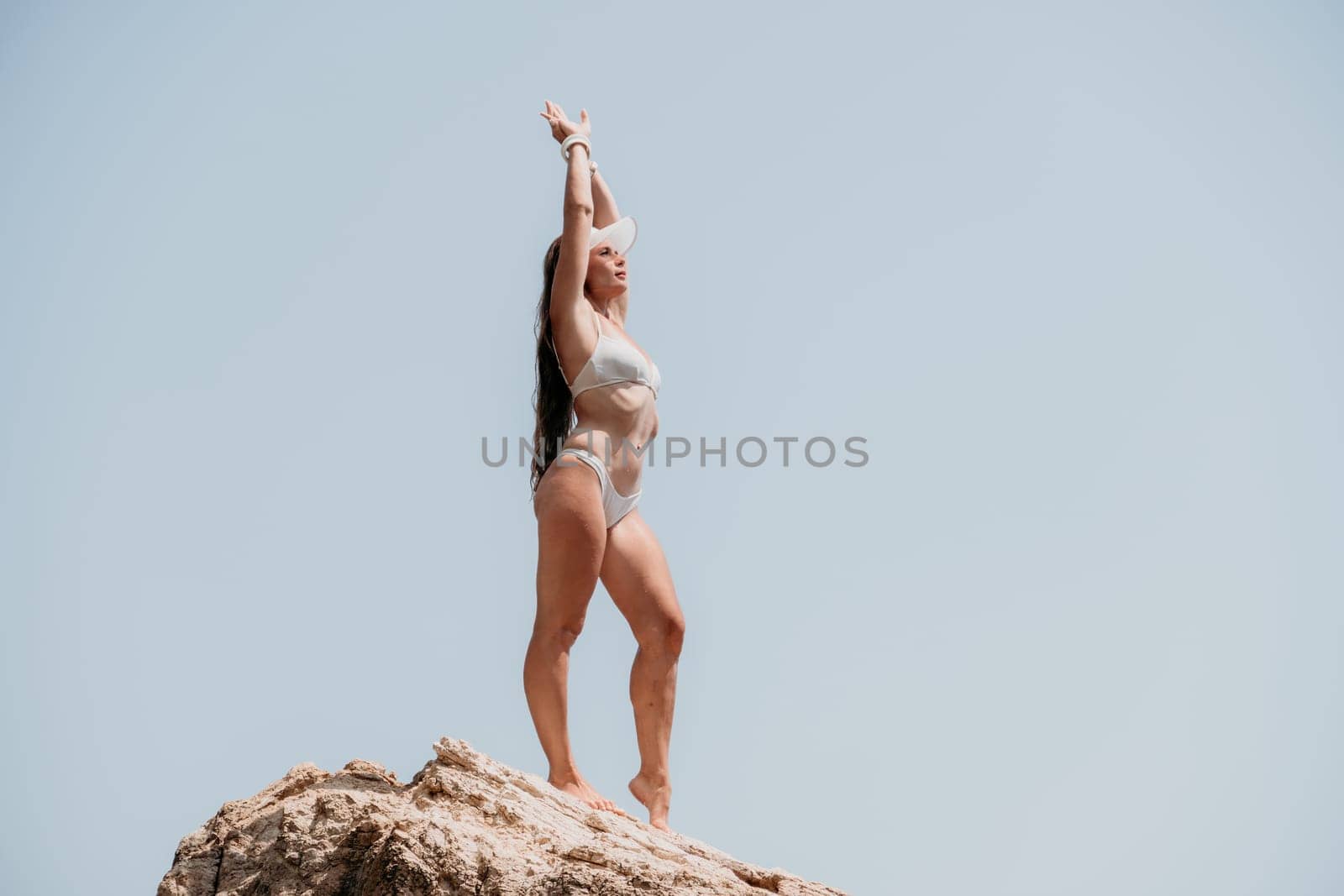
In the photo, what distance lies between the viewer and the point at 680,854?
6.57 m

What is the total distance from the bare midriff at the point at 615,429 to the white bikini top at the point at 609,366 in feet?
0.11

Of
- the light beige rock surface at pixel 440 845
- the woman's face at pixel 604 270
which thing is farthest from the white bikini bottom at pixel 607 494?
the light beige rock surface at pixel 440 845

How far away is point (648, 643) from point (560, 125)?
9.73 ft

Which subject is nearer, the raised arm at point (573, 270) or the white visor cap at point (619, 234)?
the raised arm at point (573, 270)

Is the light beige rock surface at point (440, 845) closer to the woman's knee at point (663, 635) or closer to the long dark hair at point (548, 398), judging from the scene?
the woman's knee at point (663, 635)

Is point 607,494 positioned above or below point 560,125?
below

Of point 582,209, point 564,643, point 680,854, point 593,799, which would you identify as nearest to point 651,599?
point 564,643

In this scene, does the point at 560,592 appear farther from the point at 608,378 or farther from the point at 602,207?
the point at 602,207

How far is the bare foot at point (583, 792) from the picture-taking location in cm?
711

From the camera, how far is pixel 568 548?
756 centimetres

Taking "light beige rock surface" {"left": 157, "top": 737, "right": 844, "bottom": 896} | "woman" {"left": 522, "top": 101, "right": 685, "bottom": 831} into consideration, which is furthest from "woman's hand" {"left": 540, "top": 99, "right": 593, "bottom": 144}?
"light beige rock surface" {"left": 157, "top": 737, "right": 844, "bottom": 896}

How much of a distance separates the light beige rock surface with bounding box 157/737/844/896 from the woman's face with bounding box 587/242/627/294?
289cm

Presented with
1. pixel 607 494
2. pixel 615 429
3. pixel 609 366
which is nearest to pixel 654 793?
pixel 607 494

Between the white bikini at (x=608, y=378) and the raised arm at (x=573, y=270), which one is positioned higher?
the raised arm at (x=573, y=270)
